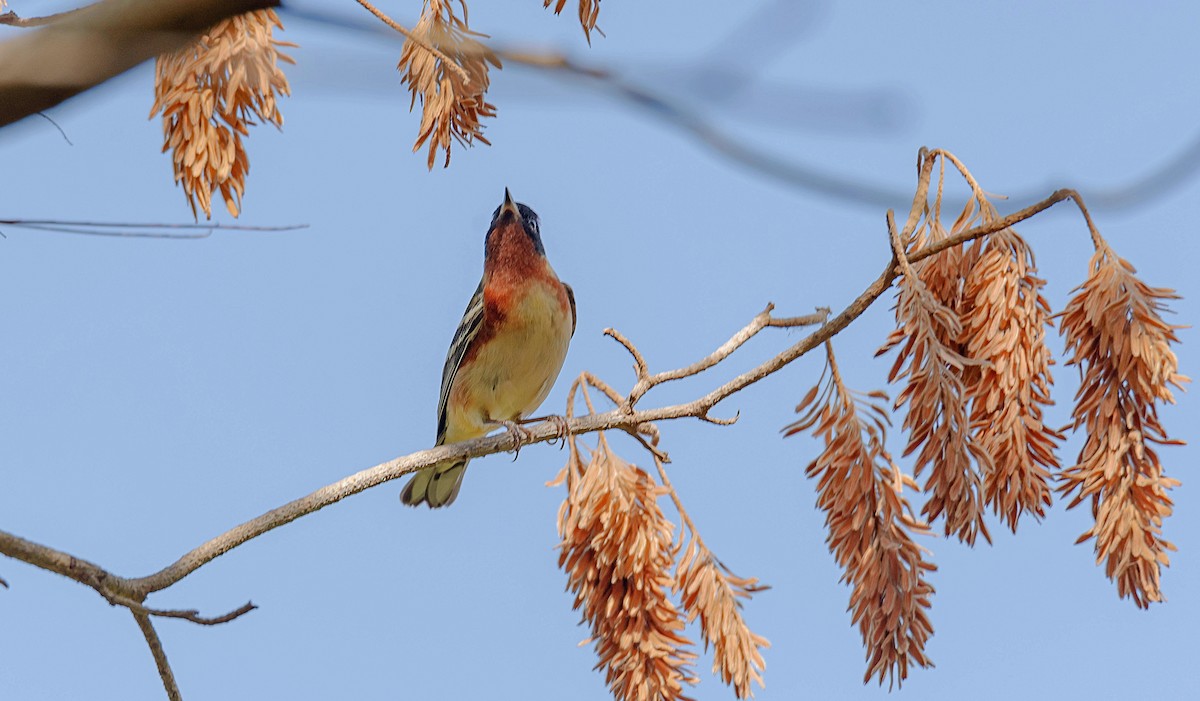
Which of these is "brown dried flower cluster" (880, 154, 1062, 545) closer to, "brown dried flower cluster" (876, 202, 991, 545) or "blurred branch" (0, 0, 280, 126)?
"brown dried flower cluster" (876, 202, 991, 545)

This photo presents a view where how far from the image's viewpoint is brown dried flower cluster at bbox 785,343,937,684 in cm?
276

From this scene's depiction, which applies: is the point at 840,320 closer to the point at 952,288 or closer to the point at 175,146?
the point at 952,288

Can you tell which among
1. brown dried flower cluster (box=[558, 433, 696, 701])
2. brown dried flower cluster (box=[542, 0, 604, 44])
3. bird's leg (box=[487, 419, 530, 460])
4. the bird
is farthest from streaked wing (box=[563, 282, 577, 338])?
brown dried flower cluster (box=[542, 0, 604, 44])

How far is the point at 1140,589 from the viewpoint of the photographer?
8.27 feet

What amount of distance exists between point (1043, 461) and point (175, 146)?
84.3 inches

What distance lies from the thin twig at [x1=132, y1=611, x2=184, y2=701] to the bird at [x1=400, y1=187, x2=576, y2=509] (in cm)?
304

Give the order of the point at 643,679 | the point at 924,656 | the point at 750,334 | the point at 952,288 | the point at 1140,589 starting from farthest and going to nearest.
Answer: the point at 750,334
the point at 643,679
the point at 952,288
the point at 924,656
the point at 1140,589

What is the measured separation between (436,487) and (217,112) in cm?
406

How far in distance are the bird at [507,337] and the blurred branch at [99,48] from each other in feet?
16.3

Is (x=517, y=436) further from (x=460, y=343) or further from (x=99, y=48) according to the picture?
(x=99, y=48)

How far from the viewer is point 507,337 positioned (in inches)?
239

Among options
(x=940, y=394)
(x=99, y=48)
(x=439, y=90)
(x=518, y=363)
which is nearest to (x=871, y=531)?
(x=940, y=394)

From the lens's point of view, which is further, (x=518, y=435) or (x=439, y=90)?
(x=518, y=435)

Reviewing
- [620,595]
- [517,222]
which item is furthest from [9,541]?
[517,222]
